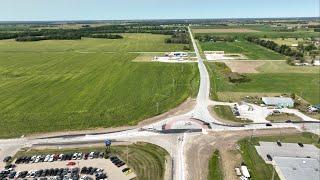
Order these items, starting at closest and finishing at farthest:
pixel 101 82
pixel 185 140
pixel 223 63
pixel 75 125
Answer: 1. pixel 185 140
2. pixel 75 125
3. pixel 101 82
4. pixel 223 63

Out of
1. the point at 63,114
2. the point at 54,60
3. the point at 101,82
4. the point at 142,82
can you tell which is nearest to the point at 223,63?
the point at 142,82

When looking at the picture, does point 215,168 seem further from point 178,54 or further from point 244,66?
point 178,54

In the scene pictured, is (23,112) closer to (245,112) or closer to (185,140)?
(185,140)

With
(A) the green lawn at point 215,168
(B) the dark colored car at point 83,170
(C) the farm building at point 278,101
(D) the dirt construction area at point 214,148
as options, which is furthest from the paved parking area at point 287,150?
(B) the dark colored car at point 83,170

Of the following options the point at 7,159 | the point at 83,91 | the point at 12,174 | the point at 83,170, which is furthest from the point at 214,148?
the point at 83,91

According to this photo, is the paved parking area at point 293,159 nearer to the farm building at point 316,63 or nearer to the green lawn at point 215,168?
the green lawn at point 215,168

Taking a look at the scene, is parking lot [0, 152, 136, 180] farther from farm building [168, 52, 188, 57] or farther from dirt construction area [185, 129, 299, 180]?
farm building [168, 52, 188, 57]
